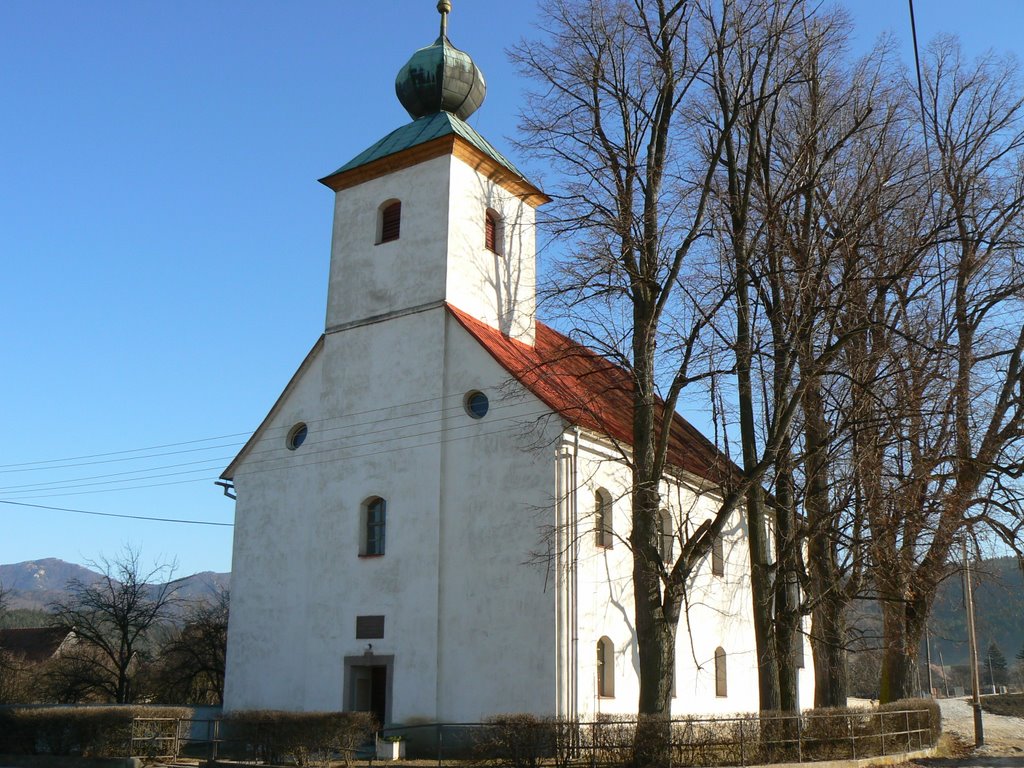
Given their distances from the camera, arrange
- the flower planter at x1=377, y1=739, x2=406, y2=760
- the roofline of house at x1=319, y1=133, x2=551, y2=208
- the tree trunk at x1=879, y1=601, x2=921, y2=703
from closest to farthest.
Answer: the flower planter at x1=377, y1=739, x2=406, y2=760 < the tree trunk at x1=879, y1=601, x2=921, y2=703 < the roofline of house at x1=319, y1=133, x2=551, y2=208

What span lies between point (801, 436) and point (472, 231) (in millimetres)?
9497

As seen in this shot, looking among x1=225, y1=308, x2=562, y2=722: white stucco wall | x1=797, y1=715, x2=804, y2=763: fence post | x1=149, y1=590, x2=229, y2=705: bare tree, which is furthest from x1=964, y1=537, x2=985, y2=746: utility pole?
x1=149, y1=590, x2=229, y2=705: bare tree

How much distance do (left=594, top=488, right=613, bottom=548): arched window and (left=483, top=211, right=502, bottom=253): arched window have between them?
7216 mm

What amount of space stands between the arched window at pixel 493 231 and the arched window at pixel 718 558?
9820 millimetres

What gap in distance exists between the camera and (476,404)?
74.1 feet

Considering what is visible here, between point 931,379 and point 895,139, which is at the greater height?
point 895,139

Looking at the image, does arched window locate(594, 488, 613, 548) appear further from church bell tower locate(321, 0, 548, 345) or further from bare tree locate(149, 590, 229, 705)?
bare tree locate(149, 590, 229, 705)

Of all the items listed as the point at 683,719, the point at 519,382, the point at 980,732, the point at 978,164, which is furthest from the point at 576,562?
the point at 978,164

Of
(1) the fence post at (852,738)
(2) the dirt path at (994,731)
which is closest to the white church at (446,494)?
(1) the fence post at (852,738)

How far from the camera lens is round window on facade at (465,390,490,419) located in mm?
22328

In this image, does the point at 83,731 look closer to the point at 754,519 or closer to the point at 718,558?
the point at 754,519

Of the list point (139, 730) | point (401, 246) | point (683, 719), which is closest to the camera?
point (683, 719)

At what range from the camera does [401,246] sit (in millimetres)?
24766

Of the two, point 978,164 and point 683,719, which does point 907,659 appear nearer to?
point 683,719
